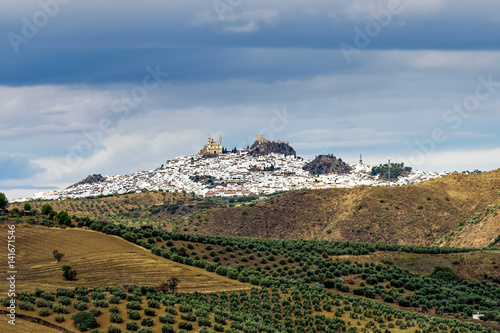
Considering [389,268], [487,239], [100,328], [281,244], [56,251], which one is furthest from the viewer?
[487,239]

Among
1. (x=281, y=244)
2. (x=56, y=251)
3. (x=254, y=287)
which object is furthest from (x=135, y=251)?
(x=281, y=244)

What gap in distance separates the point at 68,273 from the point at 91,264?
12.8 ft

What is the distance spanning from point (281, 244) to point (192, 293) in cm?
3015

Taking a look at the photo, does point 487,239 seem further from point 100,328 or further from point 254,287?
point 100,328

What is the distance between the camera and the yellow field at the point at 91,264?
45688 millimetres

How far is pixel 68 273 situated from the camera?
4566cm

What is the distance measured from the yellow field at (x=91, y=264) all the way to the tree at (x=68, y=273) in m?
0.40

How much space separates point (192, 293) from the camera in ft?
152

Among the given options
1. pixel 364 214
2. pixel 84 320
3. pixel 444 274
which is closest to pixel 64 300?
pixel 84 320

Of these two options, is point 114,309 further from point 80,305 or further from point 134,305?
point 80,305

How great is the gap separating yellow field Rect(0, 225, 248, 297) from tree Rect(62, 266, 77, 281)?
0.40 m

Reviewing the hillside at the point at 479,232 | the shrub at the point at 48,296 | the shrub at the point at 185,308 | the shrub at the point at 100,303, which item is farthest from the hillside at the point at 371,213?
the shrub at the point at 48,296

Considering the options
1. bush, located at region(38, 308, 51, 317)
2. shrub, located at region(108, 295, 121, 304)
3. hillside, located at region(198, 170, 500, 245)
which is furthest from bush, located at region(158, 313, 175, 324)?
hillside, located at region(198, 170, 500, 245)

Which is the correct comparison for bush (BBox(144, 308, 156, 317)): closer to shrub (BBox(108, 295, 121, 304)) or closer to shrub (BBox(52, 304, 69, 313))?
shrub (BBox(108, 295, 121, 304))
